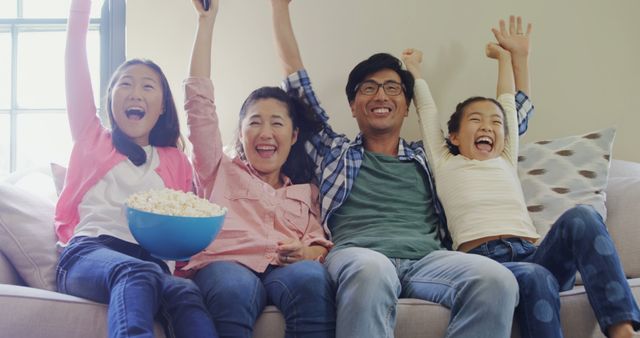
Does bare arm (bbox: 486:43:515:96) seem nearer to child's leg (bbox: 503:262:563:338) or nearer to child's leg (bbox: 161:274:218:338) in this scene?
child's leg (bbox: 503:262:563:338)

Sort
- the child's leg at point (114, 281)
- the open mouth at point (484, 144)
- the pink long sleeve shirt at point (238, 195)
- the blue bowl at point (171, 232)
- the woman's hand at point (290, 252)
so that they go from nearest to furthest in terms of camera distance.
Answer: the child's leg at point (114, 281)
the blue bowl at point (171, 232)
the woman's hand at point (290, 252)
the pink long sleeve shirt at point (238, 195)
the open mouth at point (484, 144)

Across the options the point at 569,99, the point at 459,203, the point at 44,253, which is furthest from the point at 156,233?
the point at 569,99

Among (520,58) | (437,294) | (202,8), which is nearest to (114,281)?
(437,294)

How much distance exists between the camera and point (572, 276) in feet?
5.15

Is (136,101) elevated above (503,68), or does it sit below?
below

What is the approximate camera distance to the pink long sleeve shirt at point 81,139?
1642mm

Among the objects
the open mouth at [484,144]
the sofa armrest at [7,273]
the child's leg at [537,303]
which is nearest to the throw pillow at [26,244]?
the sofa armrest at [7,273]

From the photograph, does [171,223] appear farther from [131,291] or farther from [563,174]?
[563,174]

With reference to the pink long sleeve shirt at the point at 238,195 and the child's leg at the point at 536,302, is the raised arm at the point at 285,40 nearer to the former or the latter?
the pink long sleeve shirt at the point at 238,195

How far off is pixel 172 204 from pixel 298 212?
1.63 ft

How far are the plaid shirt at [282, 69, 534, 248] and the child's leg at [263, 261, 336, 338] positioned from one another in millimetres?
356

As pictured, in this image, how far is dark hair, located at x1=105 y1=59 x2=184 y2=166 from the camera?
68.3 inches

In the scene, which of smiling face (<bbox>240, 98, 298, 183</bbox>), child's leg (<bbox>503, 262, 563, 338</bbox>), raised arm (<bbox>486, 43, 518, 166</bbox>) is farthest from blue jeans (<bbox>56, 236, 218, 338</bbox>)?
raised arm (<bbox>486, 43, 518, 166</bbox>)

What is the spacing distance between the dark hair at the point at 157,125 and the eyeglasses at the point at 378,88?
620mm
